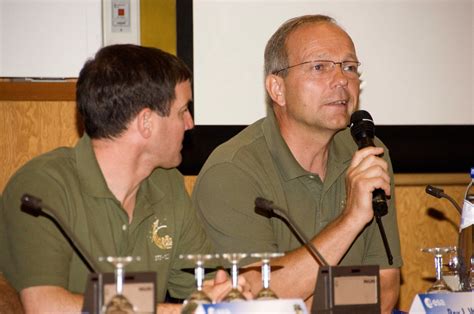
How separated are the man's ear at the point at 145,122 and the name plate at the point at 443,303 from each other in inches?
36.9

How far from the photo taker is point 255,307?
6.43 feet

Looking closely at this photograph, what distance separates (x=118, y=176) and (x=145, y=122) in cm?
19

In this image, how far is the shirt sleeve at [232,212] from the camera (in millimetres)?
2947

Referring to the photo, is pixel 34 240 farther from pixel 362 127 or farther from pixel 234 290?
pixel 362 127

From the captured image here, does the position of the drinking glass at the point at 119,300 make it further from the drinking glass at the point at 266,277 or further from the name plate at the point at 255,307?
the drinking glass at the point at 266,277

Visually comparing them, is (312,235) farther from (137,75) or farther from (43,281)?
(43,281)

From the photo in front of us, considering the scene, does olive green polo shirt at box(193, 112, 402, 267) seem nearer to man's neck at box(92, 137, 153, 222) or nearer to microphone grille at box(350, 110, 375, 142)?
microphone grille at box(350, 110, 375, 142)

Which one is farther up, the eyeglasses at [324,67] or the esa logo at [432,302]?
the eyeglasses at [324,67]

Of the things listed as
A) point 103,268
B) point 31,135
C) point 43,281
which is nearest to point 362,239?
point 103,268

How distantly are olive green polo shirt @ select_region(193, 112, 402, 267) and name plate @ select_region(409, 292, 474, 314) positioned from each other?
2.51 ft

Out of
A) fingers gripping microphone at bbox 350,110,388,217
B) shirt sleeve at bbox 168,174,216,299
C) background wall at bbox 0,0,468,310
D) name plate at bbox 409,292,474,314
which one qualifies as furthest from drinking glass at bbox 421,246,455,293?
background wall at bbox 0,0,468,310

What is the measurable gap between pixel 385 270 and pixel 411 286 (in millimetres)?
1246

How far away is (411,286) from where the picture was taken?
14.3ft

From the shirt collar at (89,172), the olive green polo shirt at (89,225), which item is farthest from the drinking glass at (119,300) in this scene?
the shirt collar at (89,172)
